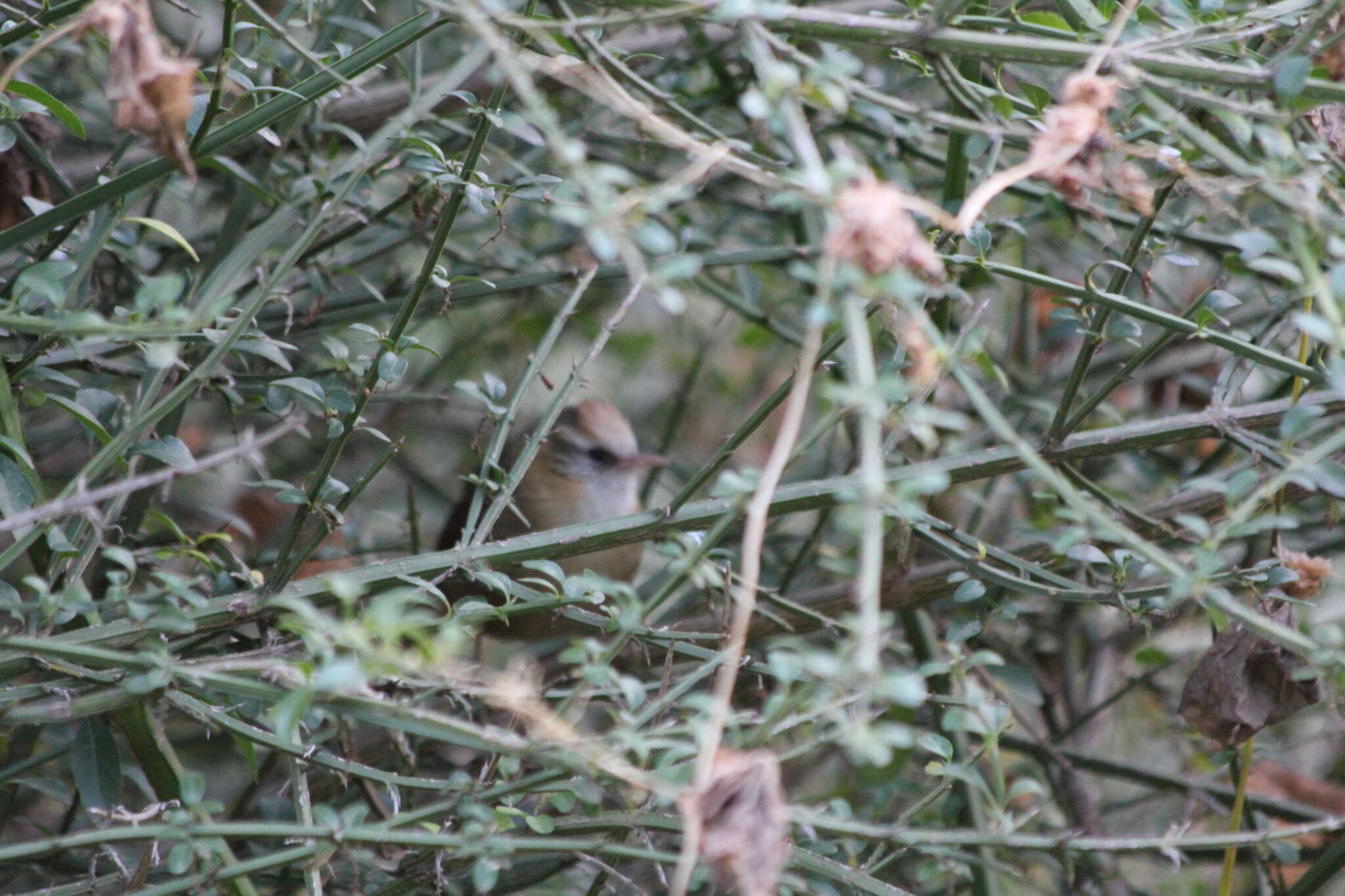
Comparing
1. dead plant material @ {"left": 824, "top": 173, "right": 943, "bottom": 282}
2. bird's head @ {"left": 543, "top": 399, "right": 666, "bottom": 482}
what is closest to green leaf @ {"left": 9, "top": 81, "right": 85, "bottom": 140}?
dead plant material @ {"left": 824, "top": 173, "right": 943, "bottom": 282}

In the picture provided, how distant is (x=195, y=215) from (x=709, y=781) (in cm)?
313

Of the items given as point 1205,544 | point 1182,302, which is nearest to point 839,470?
point 1182,302

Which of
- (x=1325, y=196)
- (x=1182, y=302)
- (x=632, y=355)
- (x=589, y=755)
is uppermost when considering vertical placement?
(x=1325, y=196)

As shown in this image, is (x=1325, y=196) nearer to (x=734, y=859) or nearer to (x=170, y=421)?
(x=734, y=859)

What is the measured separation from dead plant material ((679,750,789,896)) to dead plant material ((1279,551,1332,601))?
44.9 inches

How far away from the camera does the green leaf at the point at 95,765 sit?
2041 millimetres

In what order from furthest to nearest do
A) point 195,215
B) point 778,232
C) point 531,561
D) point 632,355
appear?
point 632,355 < point 195,215 < point 778,232 < point 531,561

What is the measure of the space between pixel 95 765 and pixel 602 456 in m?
2.10

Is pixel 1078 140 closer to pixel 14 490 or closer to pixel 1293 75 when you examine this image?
pixel 1293 75

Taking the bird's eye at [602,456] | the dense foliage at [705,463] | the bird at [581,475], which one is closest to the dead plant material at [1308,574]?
the dense foliage at [705,463]

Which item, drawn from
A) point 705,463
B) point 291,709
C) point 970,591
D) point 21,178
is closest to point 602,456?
point 705,463

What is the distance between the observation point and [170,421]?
2.31 meters

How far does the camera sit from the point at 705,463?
251 centimetres

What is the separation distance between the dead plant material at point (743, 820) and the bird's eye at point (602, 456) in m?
2.82
